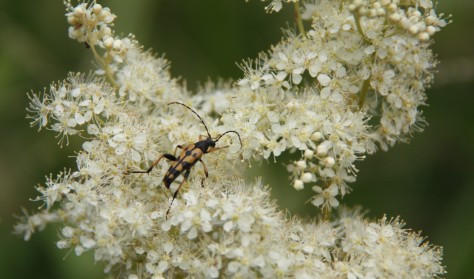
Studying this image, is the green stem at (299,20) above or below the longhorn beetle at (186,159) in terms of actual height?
above

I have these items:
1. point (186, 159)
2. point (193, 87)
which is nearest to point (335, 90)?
point (186, 159)

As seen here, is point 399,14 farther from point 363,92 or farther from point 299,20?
point 299,20

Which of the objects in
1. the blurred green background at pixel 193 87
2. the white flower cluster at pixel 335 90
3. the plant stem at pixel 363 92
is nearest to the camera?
the white flower cluster at pixel 335 90

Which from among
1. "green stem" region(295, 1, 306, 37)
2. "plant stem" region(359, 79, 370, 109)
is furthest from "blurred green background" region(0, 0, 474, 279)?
"green stem" region(295, 1, 306, 37)

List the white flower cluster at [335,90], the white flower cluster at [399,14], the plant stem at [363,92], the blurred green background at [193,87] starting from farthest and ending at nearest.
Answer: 1. the blurred green background at [193,87]
2. the plant stem at [363,92]
3. the white flower cluster at [335,90]
4. the white flower cluster at [399,14]

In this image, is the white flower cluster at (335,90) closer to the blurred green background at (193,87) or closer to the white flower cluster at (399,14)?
the white flower cluster at (399,14)

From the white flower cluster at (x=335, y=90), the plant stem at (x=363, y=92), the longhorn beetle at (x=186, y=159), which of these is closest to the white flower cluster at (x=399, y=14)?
the white flower cluster at (x=335, y=90)

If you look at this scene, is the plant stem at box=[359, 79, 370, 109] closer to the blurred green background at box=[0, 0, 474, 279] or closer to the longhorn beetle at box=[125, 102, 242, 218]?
the longhorn beetle at box=[125, 102, 242, 218]

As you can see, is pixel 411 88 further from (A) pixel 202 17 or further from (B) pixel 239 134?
(A) pixel 202 17
